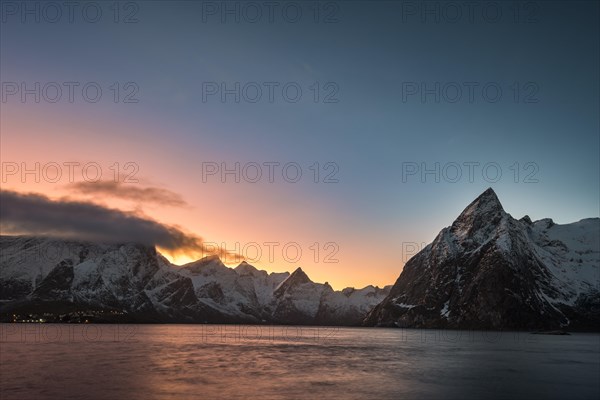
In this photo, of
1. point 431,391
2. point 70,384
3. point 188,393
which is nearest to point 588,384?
point 431,391

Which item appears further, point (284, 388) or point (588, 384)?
point (588, 384)

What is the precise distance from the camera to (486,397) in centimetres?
5931

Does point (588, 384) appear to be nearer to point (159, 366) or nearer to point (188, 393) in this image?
point (188, 393)

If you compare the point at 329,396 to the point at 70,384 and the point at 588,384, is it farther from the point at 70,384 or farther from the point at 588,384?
the point at 588,384

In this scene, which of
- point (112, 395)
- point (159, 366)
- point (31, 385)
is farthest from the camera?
point (159, 366)

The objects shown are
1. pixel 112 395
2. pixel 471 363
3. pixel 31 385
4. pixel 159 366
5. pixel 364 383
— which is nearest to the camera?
pixel 112 395

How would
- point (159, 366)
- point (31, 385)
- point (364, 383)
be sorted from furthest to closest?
point (159, 366)
point (364, 383)
point (31, 385)

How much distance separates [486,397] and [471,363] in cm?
4605

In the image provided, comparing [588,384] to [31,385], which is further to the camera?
[588,384]

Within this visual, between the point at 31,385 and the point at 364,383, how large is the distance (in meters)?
42.9

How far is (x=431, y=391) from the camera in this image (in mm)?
64625

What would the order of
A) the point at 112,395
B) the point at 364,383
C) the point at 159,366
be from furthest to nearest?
the point at 159,366 → the point at 364,383 → the point at 112,395

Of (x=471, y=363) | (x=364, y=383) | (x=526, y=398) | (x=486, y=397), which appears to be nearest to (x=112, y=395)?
(x=364, y=383)

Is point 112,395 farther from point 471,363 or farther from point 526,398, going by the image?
point 471,363
